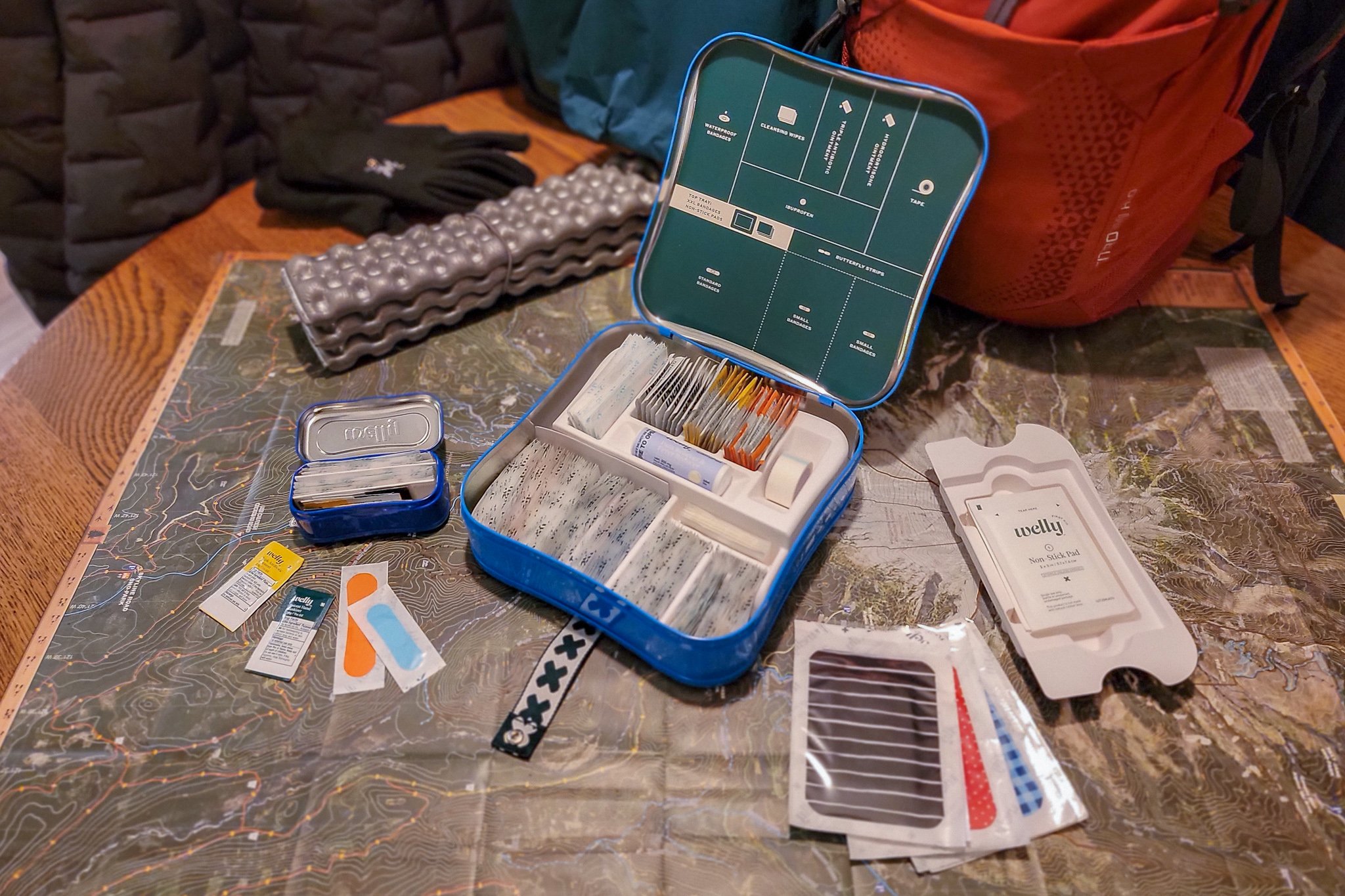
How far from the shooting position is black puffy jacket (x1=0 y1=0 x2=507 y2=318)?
3.18ft

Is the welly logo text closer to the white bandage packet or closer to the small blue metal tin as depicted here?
the white bandage packet

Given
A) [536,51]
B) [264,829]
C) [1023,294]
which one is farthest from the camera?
[536,51]

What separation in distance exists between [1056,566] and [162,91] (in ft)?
3.90

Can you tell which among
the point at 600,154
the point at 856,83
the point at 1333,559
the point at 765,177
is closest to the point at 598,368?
the point at 765,177

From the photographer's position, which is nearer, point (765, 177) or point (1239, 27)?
point (1239, 27)

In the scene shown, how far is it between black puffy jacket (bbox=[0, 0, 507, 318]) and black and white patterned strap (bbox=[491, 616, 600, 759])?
0.85 meters

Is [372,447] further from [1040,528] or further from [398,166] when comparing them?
[1040,528]

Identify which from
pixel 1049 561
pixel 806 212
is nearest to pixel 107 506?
pixel 806 212

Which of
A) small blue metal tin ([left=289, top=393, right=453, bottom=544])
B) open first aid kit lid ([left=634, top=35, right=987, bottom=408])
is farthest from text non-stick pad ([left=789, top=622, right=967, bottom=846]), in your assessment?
small blue metal tin ([left=289, top=393, right=453, bottom=544])

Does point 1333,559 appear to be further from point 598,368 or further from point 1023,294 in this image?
point 598,368

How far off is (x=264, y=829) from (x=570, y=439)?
1.38 feet

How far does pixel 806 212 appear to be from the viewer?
0.84 m

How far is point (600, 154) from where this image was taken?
120 cm

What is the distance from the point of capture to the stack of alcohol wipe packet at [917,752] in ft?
2.09
